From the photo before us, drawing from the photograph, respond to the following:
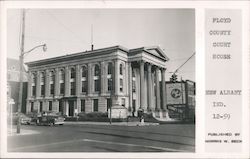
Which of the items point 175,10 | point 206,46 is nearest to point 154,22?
point 175,10

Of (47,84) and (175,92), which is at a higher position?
(47,84)

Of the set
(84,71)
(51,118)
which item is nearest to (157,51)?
(84,71)

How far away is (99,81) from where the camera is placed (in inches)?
209

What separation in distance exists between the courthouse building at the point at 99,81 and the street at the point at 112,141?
1.51 ft

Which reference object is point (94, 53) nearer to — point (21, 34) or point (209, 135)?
point (21, 34)

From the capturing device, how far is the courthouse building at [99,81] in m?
4.94

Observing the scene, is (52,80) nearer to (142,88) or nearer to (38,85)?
(38,85)

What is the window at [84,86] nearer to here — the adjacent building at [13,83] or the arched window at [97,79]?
the arched window at [97,79]

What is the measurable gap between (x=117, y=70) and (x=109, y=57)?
30cm

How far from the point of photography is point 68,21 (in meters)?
4.37

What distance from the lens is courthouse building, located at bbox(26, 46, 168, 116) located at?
16.2ft

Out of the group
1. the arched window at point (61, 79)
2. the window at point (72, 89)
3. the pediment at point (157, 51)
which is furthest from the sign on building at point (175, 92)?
the arched window at point (61, 79)

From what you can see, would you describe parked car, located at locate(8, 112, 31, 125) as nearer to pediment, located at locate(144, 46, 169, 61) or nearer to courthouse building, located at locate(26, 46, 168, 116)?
courthouse building, located at locate(26, 46, 168, 116)

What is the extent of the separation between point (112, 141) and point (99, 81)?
4.48 ft
